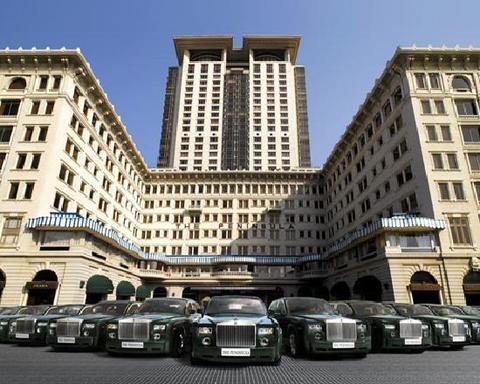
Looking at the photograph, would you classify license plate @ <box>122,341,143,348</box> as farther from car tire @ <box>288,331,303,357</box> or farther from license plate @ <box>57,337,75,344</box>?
car tire @ <box>288,331,303,357</box>

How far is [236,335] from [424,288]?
2551 cm

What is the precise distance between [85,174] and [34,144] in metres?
6.00

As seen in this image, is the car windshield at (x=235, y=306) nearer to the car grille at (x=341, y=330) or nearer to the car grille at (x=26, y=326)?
the car grille at (x=341, y=330)

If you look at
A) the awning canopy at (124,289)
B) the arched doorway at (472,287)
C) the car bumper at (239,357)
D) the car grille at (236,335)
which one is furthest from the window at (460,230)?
the awning canopy at (124,289)

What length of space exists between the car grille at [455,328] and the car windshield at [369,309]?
1855 mm

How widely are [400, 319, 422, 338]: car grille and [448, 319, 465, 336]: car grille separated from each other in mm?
1878

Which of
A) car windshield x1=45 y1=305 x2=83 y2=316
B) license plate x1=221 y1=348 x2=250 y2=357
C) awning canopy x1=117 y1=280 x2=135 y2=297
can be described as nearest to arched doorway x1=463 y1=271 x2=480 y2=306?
license plate x1=221 y1=348 x2=250 y2=357

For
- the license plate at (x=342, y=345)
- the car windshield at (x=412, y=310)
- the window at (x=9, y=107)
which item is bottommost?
the license plate at (x=342, y=345)

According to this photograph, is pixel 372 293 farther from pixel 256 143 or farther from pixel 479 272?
pixel 256 143

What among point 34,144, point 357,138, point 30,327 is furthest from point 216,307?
point 357,138

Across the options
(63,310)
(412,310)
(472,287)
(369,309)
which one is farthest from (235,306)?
(472,287)

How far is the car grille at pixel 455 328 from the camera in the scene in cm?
1102

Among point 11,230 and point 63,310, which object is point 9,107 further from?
point 63,310

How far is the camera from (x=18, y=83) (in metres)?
34.1
